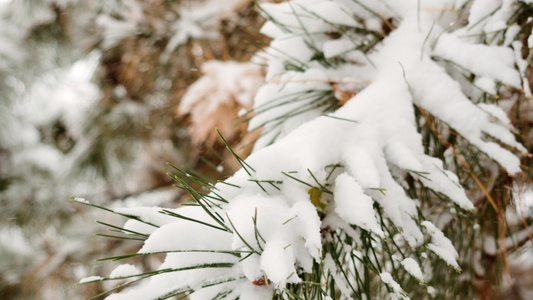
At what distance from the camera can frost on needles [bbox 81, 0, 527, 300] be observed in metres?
0.31

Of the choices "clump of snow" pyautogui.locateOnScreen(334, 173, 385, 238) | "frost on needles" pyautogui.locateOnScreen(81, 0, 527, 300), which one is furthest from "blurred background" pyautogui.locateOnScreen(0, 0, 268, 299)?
"clump of snow" pyautogui.locateOnScreen(334, 173, 385, 238)

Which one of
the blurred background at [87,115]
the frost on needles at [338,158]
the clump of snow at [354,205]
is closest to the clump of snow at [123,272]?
Answer: the frost on needles at [338,158]

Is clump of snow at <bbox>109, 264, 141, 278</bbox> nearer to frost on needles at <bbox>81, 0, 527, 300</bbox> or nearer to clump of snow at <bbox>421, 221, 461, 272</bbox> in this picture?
frost on needles at <bbox>81, 0, 527, 300</bbox>

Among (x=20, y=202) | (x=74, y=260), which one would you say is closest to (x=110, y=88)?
(x=20, y=202)

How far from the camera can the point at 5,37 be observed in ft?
6.01

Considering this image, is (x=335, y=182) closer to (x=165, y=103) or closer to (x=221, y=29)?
(x=221, y=29)

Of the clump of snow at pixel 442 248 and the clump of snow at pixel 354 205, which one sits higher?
the clump of snow at pixel 354 205

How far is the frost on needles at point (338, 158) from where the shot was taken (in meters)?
0.31

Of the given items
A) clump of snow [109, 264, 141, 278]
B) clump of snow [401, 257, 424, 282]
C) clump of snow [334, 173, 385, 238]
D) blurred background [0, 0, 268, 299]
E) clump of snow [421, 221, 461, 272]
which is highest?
clump of snow [334, 173, 385, 238]

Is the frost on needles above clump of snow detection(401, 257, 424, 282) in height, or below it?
above

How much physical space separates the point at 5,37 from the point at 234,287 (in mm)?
2201

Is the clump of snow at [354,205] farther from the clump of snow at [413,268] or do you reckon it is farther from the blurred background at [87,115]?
the blurred background at [87,115]

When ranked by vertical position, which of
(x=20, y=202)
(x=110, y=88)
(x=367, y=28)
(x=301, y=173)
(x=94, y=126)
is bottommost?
(x=20, y=202)

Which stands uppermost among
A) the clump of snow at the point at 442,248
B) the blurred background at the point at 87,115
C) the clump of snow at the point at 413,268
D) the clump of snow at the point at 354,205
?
the clump of snow at the point at 354,205
